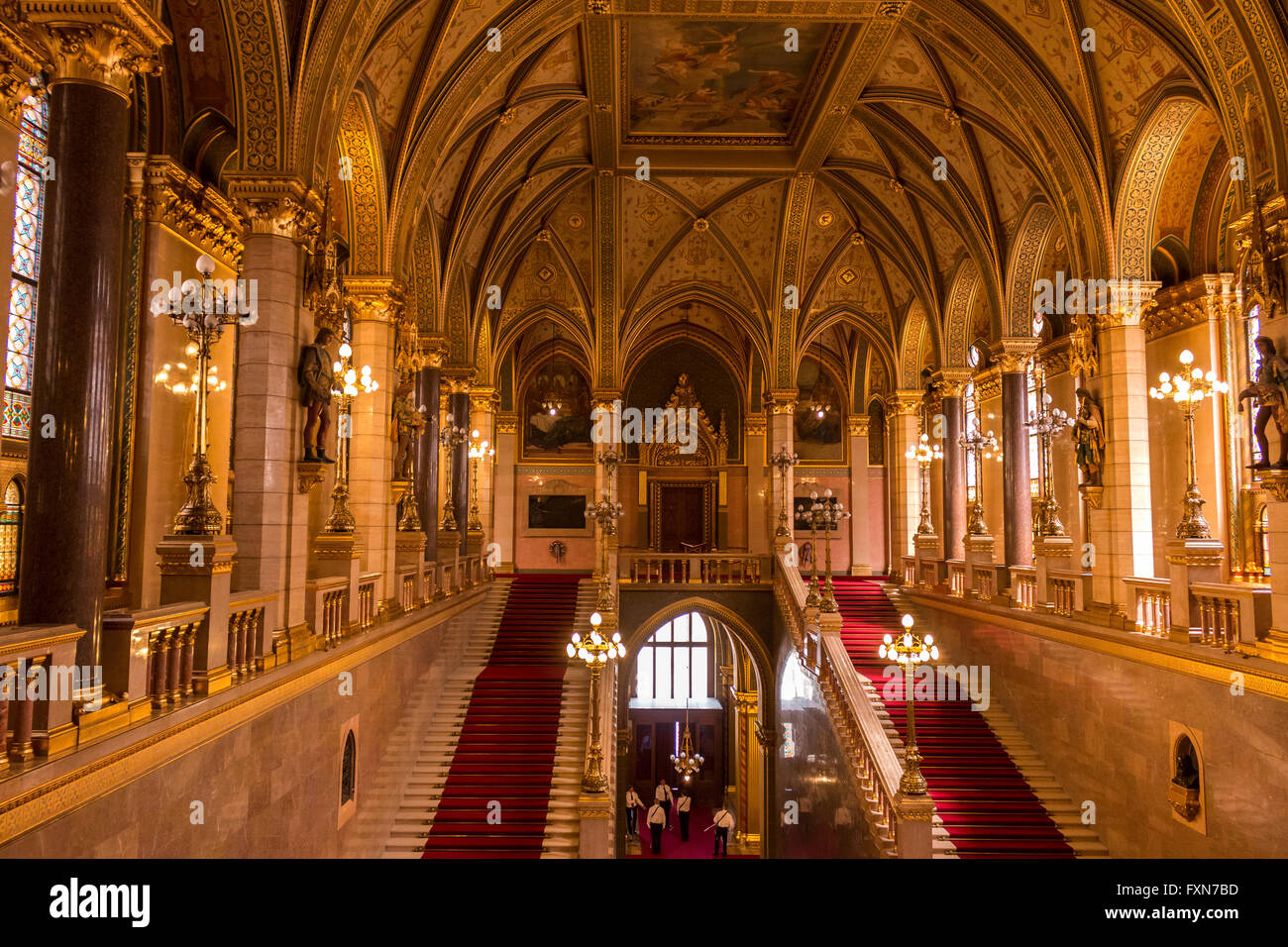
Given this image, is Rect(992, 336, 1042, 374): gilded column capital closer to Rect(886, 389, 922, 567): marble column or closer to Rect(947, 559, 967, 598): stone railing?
Rect(947, 559, 967, 598): stone railing

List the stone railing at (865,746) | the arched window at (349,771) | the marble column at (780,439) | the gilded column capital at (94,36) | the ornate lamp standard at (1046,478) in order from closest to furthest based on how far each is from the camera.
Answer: the gilded column capital at (94,36), the arched window at (349,771), the stone railing at (865,746), the ornate lamp standard at (1046,478), the marble column at (780,439)

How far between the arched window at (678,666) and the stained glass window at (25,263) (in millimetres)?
22502

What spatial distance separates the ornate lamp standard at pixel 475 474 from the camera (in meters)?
20.9

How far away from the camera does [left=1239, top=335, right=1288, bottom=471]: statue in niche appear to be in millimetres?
8195

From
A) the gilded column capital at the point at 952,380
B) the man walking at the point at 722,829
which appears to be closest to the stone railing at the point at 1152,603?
the gilded column capital at the point at 952,380

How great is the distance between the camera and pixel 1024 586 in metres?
14.5

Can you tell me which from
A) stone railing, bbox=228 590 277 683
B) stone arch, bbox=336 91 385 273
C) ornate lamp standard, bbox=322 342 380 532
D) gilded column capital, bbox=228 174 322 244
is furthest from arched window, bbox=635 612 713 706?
gilded column capital, bbox=228 174 322 244

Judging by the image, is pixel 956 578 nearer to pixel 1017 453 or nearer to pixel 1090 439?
pixel 1017 453

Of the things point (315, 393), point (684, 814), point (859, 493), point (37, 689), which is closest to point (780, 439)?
point (859, 493)

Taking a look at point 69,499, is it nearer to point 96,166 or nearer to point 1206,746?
point 96,166

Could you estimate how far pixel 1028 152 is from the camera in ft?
43.8

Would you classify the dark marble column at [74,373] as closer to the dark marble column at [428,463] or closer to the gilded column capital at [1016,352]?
the dark marble column at [428,463]

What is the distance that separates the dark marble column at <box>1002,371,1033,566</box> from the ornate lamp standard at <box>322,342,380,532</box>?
11.9 metres
